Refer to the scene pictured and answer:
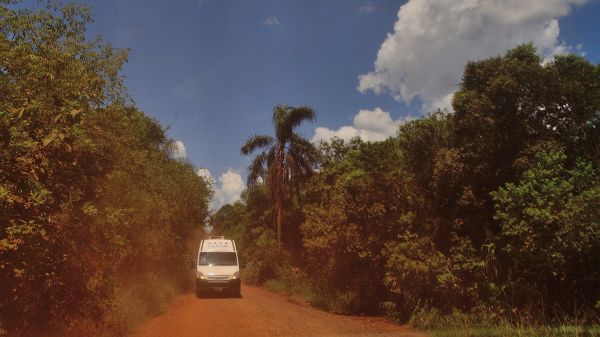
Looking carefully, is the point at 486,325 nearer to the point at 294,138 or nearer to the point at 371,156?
the point at 371,156

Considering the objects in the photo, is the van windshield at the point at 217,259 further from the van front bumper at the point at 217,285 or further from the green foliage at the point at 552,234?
the green foliage at the point at 552,234

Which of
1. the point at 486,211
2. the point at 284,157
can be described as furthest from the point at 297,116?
the point at 486,211

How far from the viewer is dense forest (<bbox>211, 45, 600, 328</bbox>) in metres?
11.4

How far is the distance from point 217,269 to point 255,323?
786 centimetres

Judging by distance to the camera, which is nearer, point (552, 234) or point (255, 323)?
point (552, 234)

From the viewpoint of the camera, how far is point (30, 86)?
671cm

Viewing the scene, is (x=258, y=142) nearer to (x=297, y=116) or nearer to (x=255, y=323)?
(x=297, y=116)

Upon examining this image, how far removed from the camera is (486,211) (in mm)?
13766

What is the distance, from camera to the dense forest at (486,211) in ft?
37.2

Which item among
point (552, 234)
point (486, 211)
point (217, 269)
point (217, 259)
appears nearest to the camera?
point (552, 234)

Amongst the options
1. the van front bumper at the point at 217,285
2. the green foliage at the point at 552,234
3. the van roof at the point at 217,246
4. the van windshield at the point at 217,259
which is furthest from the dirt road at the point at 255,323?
the van roof at the point at 217,246

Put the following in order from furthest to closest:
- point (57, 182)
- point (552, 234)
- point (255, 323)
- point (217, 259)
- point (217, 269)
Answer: point (217, 259) → point (217, 269) → point (255, 323) → point (552, 234) → point (57, 182)

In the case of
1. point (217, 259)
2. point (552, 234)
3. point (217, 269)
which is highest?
point (552, 234)

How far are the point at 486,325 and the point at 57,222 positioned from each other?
9.79 metres
